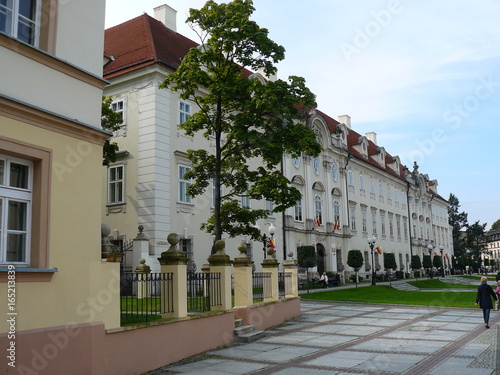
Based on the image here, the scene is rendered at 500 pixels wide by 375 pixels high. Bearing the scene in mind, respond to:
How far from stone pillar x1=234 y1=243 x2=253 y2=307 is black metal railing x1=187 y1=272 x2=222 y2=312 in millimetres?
1420

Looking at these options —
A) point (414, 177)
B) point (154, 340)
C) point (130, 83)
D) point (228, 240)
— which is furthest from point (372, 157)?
point (154, 340)

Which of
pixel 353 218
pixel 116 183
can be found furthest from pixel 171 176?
pixel 353 218

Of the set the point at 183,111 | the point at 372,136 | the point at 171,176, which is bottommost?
the point at 171,176

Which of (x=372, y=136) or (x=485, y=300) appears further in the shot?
(x=372, y=136)

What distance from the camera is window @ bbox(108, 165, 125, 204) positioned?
23891 millimetres

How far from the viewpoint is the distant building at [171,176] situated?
23.1 meters

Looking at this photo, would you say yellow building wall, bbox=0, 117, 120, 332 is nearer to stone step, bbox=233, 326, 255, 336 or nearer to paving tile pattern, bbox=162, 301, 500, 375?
paving tile pattern, bbox=162, 301, 500, 375

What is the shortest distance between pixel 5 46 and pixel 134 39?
798 inches

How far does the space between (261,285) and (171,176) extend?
1004cm

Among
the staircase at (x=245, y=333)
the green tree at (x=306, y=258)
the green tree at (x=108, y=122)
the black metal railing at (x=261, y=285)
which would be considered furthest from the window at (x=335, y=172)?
the staircase at (x=245, y=333)

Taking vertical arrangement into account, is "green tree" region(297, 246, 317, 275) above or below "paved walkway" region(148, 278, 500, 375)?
above

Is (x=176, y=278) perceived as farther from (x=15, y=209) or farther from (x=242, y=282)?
(x=15, y=209)

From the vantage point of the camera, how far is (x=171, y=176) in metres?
23.7

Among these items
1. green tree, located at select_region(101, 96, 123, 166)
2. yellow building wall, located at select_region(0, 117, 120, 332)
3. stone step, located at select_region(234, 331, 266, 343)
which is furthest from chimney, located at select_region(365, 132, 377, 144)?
yellow building wall, located at select_region(0, 117, 120, 332)
